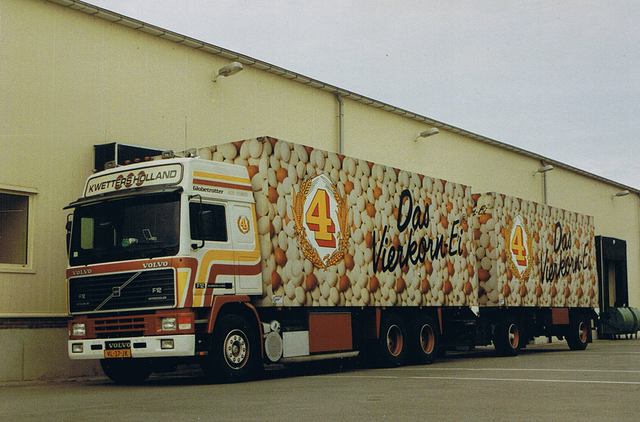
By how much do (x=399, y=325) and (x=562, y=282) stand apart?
8.73 m

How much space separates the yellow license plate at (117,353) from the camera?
1173 cm

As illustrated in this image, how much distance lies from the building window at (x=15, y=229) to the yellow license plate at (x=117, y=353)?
333 cm

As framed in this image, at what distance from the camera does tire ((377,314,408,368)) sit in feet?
50.0

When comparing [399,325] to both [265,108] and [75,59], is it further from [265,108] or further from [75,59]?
[75,59]

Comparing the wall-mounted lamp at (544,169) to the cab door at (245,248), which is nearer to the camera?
the cab door at (245,248)

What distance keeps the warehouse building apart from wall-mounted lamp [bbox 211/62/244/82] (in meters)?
0.05

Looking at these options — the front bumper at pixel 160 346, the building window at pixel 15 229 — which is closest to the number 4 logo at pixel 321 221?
the front bumper at pixel 160 346

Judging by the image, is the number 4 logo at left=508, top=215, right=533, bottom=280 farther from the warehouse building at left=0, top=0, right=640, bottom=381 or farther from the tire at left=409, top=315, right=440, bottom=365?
the warehouse building at left=0, top=0, right=640, bottom=381

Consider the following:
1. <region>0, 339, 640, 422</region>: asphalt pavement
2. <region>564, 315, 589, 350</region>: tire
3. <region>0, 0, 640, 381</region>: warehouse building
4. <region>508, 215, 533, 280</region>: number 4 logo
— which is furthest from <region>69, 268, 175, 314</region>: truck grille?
<region>564, 315, 589, 350</region>: tire

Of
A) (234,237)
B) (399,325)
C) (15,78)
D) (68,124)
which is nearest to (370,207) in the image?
(399,325)

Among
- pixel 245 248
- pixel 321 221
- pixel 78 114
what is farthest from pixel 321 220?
pixel 78 114

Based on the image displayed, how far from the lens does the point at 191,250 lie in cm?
1160

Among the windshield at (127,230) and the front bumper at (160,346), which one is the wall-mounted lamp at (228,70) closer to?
the windshield at (127,230)

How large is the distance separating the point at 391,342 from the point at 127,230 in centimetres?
615
